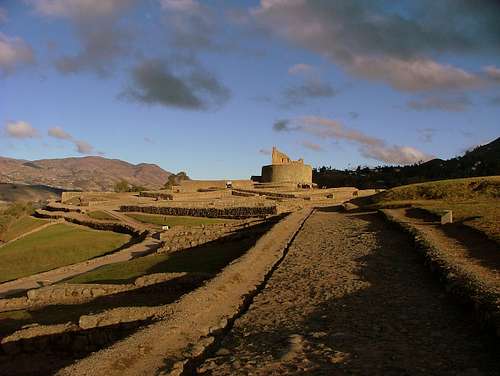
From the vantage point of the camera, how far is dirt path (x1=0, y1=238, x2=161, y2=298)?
17.6m

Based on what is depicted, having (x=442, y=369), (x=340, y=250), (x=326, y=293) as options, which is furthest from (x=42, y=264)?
(x=442, y=369)

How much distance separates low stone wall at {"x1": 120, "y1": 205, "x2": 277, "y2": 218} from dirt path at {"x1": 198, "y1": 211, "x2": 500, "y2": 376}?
1955 cm

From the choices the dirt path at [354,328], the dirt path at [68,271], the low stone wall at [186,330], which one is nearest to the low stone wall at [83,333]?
the low stone wall at [186,330]

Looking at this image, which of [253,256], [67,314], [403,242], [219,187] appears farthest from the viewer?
[219,187]

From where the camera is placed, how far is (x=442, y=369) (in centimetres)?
534

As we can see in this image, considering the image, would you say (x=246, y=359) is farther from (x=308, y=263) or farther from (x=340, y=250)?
(x=340, y=250)

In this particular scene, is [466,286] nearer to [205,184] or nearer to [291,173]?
[291,173]

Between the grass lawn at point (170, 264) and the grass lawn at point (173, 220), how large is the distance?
12.0m

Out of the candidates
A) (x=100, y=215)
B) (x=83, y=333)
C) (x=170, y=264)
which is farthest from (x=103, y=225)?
(x=83, y=333)

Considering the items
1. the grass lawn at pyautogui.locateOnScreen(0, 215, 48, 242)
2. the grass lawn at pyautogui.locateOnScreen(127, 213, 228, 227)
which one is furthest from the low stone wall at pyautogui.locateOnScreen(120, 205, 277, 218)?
the grass lawn at pyautogui.locateOnScreen(0, 215, 48, 242)

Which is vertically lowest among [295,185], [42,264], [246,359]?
[42,264]

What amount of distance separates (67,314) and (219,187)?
166 feet

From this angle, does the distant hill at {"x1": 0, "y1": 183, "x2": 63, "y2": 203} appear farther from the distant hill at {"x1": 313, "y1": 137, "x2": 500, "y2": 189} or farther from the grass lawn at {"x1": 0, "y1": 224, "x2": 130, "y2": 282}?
the grass lawn at {"x1": 0, "y1": 224, "x2": 130, "y2": 282}

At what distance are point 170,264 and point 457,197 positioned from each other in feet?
60.7
